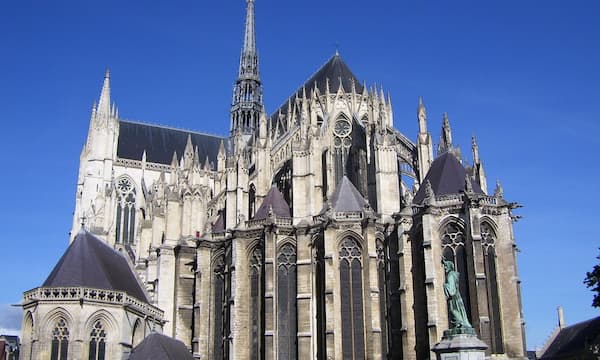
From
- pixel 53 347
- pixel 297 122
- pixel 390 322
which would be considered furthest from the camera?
pixel 297 122

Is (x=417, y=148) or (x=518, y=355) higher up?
(x=417, y=148)

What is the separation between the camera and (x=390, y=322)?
30.4m

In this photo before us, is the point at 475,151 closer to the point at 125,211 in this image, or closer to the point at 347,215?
the point at 347,215

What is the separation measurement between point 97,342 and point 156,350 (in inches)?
91.7

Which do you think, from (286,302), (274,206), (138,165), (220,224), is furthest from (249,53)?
(286,302)

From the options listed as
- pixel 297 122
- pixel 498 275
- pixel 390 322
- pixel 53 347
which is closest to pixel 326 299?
pixel 390 322

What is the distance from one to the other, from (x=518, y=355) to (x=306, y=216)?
37.2 ft

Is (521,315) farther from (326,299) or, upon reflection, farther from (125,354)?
(125,354)

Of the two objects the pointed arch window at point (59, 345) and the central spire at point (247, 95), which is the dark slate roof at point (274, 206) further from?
the central spire at point (247, 95)

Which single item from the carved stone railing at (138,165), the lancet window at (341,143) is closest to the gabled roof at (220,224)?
the lancet window at (341,143)

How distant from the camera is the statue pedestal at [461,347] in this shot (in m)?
18.2

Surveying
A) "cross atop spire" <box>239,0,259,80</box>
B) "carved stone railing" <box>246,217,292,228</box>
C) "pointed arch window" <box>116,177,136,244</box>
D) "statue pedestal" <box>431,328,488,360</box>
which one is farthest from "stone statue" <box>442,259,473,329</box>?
"cross atop spire" <box>239,0,259,80</box>

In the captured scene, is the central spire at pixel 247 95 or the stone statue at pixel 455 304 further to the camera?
the central spire at pixel 247 95

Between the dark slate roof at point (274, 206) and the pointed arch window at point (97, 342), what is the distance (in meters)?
10.2
